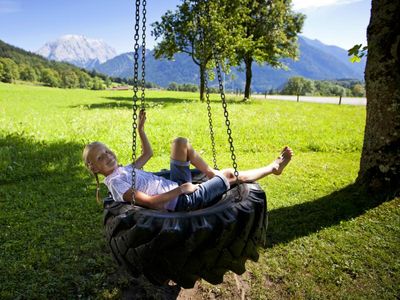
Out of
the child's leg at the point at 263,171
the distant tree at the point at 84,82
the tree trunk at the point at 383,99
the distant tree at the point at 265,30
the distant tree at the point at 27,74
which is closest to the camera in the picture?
the child's leg at the point at 263,171

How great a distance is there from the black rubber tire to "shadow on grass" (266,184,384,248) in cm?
189

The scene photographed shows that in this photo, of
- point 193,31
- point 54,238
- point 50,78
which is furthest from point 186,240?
point 50,78

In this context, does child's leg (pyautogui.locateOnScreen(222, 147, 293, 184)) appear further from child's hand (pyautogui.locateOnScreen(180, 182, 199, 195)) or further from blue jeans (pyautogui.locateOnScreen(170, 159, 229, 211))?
child's hand (pyautogui.locateOnScreen(180, 182, 199, 195))

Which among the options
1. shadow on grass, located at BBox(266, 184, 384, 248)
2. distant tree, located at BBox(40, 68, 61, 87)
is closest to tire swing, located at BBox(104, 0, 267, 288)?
shadow on grass, located at BBox(266, 184, 384, 248)

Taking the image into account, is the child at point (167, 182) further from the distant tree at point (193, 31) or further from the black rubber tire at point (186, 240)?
the distant tree at point (193, 31)

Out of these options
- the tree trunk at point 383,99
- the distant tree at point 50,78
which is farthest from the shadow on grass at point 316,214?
the distant tree at point 50,78

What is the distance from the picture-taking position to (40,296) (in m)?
3.59

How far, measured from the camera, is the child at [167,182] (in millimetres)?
3316

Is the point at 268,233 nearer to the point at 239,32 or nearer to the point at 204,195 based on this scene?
the point at 204,195

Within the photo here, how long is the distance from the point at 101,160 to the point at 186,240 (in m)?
1.38

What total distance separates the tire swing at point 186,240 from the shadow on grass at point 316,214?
188cm

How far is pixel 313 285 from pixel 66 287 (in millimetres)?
2708

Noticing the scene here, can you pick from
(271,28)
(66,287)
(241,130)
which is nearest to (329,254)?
(66,287)

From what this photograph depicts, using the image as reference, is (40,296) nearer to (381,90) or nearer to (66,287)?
(66,287)
